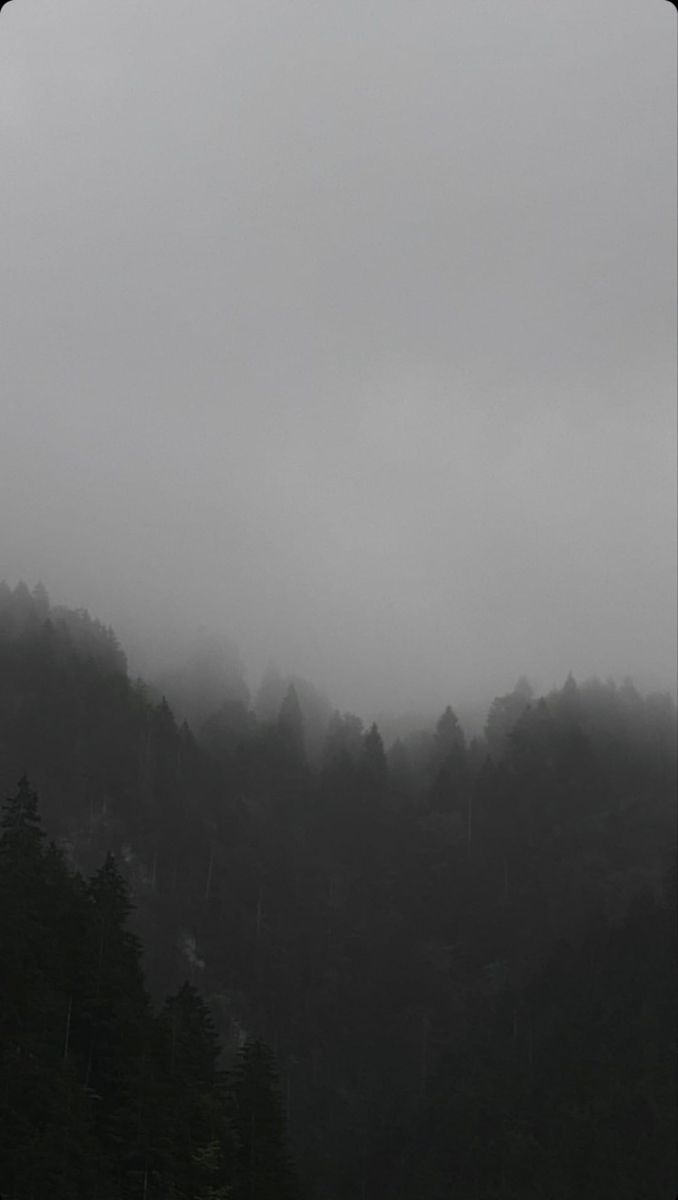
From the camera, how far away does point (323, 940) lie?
442 ft

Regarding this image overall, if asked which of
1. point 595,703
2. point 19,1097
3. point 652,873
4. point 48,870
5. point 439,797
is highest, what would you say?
point 595,703

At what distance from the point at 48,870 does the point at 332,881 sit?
78818 mm

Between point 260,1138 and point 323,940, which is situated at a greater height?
point 323,940

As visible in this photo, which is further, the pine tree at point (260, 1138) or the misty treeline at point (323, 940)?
the pine tree at point (260, 1138)

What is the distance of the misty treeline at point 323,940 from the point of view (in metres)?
60.6

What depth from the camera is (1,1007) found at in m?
56.2

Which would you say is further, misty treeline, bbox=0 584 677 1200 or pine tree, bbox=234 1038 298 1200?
pine tree, bbox=234 1038 298 1200

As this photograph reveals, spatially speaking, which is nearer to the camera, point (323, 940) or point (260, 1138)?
point (260, 1138)

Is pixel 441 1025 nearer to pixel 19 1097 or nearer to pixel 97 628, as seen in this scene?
pixel 97 628

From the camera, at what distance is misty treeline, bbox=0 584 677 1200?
199ft

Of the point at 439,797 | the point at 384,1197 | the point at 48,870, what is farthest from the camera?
the point at 439,797

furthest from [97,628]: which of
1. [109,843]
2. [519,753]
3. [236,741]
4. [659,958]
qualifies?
[659,958]

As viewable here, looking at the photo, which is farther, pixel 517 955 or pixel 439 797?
pixel 439 797

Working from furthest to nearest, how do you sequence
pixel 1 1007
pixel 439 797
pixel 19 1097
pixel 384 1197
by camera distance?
pixel 439 797 → pixel 384 1197 → pixel 1 1007 → pixel 19 1097
